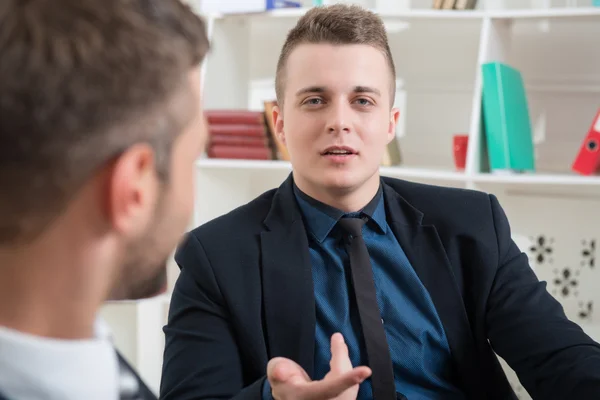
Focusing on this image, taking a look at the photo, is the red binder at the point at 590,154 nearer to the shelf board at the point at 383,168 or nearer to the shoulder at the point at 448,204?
the shelf board at the point at 383,168

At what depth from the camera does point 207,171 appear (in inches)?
114

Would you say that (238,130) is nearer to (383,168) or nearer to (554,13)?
(383,168)

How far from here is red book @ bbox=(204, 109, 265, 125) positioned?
2725 mm

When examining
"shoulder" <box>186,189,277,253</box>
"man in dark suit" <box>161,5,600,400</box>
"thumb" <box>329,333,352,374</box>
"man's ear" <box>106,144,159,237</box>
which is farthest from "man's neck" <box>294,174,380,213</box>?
"man's ear" <box>106,144,159,237</box>

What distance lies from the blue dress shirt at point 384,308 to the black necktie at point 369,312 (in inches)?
0.8

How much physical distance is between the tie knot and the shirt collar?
0.01 m

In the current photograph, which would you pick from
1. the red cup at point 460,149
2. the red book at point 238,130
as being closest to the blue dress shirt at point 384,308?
the red cup at point 460,149

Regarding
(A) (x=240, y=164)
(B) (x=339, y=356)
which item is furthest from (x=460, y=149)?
(B) (x=339, y=356)

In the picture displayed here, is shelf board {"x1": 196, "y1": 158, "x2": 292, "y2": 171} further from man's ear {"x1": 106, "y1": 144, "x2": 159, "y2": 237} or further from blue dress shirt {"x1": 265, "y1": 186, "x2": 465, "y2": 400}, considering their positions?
man's ear {"x1": 106, "y1": 144, "x2": 159, "y2": 237}

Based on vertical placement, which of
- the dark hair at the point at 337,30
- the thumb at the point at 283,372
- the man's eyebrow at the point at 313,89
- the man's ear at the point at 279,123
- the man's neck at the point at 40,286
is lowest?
the thumb at the point at 283,372

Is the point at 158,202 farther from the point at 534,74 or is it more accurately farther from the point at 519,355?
the point at 534,74

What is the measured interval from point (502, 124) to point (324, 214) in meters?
1.04

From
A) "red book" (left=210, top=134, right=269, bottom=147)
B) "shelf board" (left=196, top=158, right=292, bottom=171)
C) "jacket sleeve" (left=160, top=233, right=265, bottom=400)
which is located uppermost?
"red book" (left=210, top=134, right=269, bottom=147)

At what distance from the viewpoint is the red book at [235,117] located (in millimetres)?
2725
